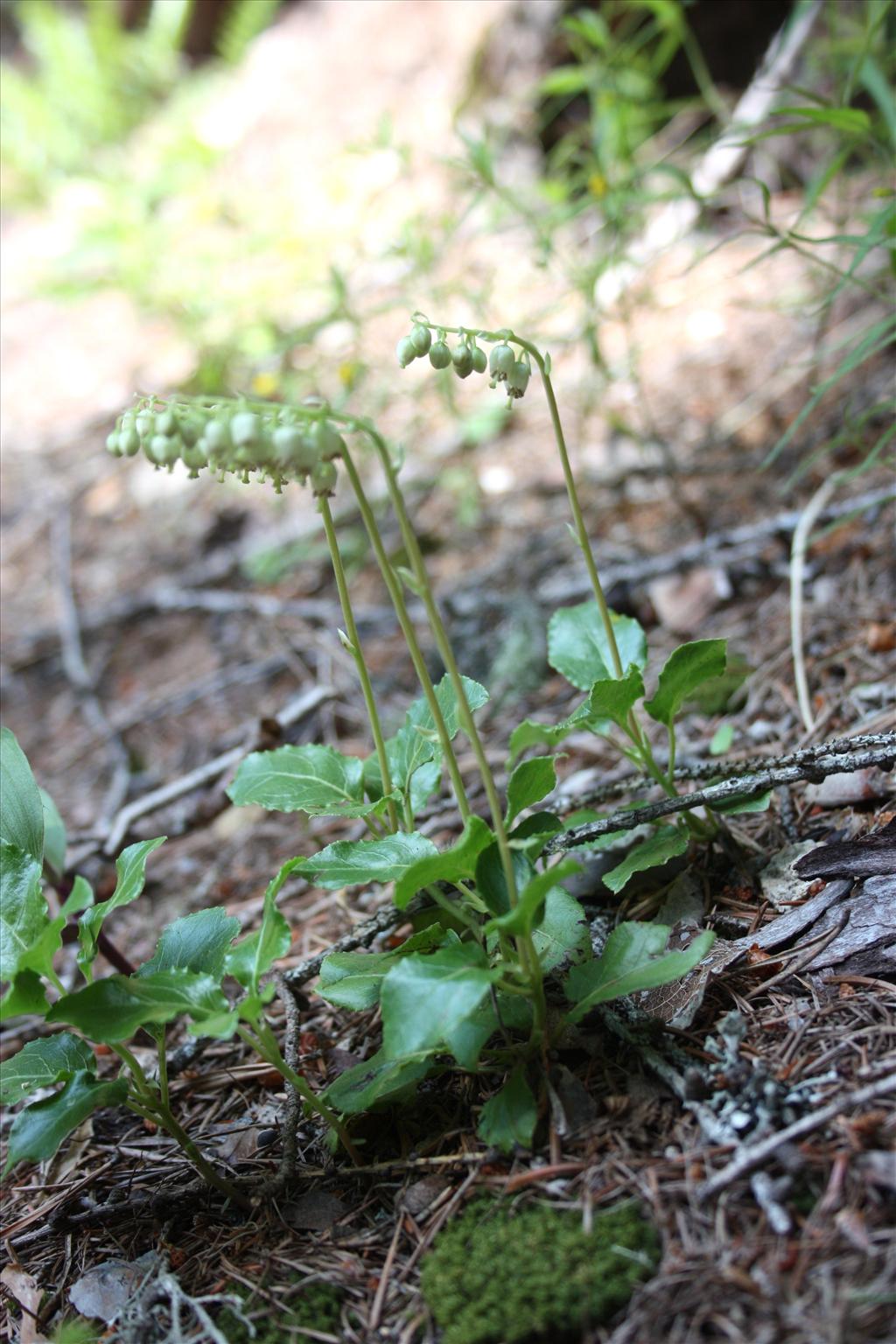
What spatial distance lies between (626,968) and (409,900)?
324mm

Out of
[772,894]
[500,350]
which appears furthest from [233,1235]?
[500,350]

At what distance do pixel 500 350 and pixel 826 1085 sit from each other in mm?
1072

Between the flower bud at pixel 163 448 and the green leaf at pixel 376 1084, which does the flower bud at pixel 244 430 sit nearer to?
the flower bud at pixel 163 448

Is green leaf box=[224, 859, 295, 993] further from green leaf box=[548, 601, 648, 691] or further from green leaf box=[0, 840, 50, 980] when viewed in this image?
green leaf box=[548, 601, 648, 691]

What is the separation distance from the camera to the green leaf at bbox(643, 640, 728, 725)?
1.63 meters

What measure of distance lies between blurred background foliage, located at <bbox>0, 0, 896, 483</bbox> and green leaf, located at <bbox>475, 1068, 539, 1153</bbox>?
142cm

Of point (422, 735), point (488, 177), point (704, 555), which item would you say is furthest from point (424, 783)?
point (488, 177)

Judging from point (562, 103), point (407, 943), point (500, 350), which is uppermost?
point (562, 103)

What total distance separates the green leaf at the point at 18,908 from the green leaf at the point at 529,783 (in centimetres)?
69

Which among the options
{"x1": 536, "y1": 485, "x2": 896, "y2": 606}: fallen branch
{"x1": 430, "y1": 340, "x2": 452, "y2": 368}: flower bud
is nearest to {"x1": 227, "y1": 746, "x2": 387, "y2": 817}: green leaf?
{"x1": 430, "y1": 340, "x2": 452, "y2": 368}: flower bud

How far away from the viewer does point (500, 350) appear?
1.40 metres

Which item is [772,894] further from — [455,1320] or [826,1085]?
[455,1320]

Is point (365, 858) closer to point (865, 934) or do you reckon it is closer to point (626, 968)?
point (626, 968)

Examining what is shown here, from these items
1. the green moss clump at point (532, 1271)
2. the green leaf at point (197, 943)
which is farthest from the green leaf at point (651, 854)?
the green leaf at point (197, 943)
